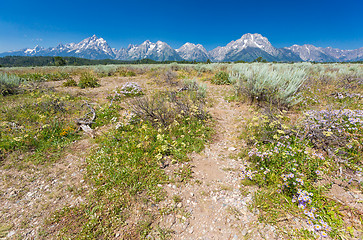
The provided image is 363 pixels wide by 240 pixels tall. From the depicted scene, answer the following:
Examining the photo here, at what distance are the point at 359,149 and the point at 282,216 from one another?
288cm

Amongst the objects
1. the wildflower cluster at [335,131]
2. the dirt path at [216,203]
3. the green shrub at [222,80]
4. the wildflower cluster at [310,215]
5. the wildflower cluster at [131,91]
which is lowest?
the dirt path at [216,203]

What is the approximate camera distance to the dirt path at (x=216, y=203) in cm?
226

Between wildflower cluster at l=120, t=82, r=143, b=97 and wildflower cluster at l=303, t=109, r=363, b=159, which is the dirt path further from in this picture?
wildflower cluster at l=120, t=82, r=143, b=97

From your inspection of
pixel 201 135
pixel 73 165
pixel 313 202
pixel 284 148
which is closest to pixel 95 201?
pixel 73 165

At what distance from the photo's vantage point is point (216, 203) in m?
2.74

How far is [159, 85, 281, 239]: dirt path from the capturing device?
2.26 meters

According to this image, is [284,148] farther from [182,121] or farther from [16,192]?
[16,192]

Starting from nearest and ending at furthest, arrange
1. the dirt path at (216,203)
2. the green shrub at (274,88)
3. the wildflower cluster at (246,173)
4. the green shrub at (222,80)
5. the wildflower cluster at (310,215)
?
the wildflower cluster at (310,215), the dirt path at (216,203), the wildflower cluster at (246,173), the green shrub at (274,88), the green shrub at (222,80)

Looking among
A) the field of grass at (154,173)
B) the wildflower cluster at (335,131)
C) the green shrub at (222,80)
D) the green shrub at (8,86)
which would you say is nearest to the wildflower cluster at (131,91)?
the field of grass at (154,173)

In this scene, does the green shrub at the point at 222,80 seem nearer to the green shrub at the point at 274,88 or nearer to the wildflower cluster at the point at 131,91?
the green shrub at the point at 274,88

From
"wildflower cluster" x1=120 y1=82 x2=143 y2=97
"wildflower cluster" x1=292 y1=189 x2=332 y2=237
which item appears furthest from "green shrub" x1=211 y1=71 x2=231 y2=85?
"wildflower cluster" x1=292 y1=189 x2=332 y2=237

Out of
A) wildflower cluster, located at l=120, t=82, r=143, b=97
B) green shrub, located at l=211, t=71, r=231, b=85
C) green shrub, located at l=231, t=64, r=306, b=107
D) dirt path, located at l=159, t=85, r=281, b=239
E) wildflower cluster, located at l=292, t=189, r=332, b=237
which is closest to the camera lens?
wildflower cluster, located at l=292, t=189, r=332, b=237

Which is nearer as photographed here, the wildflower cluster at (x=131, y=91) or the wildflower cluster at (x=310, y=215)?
the wildflower cluster at (x=310, y=215)

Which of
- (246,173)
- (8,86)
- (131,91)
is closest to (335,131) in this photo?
(246,173)
